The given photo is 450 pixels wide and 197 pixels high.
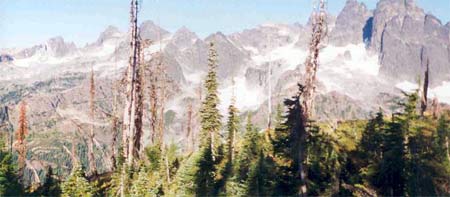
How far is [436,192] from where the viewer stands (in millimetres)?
31203

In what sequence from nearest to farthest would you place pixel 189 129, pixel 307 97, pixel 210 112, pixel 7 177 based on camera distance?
pixel 307 97 < pixel 7 177 < pixel 210 112 < pixel 189 129

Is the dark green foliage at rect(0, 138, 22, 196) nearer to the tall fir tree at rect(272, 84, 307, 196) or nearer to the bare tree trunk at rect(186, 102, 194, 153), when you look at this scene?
the tall fir tree at rect(272, 84, 307, 196)

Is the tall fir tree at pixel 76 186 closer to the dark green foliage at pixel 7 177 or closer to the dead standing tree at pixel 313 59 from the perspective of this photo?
the dark green foliage at pixel 7 177

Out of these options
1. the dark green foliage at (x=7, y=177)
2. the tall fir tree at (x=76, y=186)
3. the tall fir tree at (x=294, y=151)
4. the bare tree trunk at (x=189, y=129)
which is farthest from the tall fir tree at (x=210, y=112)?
the tall fir tree at (x=76, y=186)

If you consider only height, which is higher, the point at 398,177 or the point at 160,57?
the point at 160,57

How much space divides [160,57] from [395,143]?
97.8ft

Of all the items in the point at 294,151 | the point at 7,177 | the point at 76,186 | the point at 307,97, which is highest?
the point at 307,97

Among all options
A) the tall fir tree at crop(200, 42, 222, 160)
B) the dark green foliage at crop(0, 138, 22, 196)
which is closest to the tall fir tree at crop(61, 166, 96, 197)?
the dark green foliage at crop(0, 138, 22, 196)

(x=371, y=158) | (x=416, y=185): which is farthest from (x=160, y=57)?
(x=416, y=185)

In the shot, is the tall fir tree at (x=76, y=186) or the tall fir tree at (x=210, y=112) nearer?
the tall fir tree at (x=76, y=186)

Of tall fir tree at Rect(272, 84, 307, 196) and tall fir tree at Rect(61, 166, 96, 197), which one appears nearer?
tall fir tree at Rect(272, 84, 307, 196)

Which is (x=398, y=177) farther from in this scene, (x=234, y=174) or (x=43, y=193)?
(x=43, y=193)

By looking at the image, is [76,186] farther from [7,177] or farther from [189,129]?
[189,129]

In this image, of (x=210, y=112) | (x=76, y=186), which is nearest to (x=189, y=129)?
(x=210, y=112)
